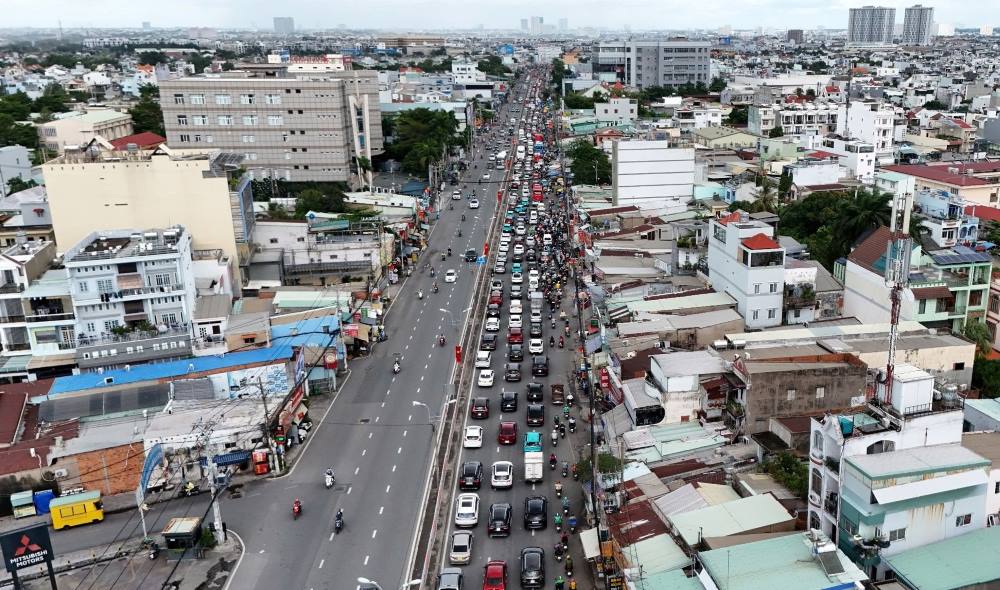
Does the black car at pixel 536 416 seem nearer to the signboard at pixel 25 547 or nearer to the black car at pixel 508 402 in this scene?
the black car at pixel 508 402

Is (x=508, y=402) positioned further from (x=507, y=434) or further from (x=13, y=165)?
(x=13, y=165)

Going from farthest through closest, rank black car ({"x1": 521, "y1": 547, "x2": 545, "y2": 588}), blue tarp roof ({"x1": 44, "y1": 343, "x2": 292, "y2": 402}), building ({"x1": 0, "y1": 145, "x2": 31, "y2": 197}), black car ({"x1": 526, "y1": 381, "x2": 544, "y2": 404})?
building ({"x1": 0, "y1": 145, "x2": 31, "y2": 197}), black car ({"x1": 526, "y1": 381, "x2": 544, "y2": 404}), blue tarp roof ({"x1": 44, "y1": 343, "x2": 292, "y2": 402}), black car ({"x1": 521, "y1": 547, "x2": 545, "y2": 588})

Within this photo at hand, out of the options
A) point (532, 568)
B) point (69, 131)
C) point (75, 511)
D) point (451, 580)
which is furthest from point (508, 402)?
point (69, 131)

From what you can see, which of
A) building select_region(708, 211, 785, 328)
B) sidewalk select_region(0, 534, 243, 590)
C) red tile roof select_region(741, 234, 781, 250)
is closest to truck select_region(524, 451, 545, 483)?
sidewalk select_region(0, 534, 243, 590)

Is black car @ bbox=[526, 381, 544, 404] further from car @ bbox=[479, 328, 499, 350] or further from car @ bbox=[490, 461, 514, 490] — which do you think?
car @ bbox=[490, 461, 514, 490]

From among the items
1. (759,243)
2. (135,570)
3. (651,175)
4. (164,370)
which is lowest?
(135,570)

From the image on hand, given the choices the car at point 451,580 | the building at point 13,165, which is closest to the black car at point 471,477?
the car at point 451,580

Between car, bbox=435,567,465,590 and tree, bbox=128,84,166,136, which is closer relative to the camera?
car, bbox=435,567,465,590
